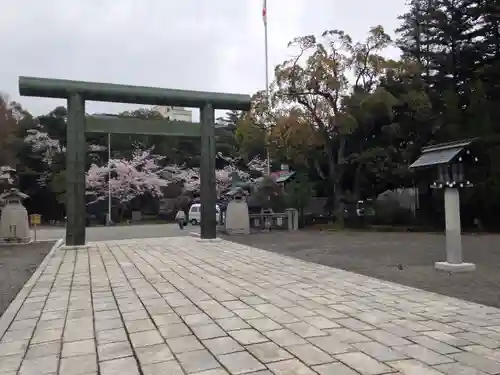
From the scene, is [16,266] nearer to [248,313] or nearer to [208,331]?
[248,313]

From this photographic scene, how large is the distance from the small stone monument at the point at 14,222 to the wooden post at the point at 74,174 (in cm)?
377

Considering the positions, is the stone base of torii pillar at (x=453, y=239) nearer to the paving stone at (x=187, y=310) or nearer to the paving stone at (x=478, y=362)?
the paving stone at (x=478, y=362)

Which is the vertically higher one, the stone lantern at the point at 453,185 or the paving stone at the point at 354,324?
the stone lantern at the point at 453,185

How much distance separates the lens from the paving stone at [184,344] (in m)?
3.86

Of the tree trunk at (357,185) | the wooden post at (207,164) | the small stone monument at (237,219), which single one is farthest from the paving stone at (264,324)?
the tree trunk at (357,185)

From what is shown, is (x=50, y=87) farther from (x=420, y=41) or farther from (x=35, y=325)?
(x=420, y=41)

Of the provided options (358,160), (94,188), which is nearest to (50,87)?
(358,160)

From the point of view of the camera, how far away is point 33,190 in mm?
35500

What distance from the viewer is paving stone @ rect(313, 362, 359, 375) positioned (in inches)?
129

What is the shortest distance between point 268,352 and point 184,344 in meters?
0.77

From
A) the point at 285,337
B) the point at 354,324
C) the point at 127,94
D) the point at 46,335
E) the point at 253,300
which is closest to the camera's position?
the point at 285,337

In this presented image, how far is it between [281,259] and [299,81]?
11294 millimetres

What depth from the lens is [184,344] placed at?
3994mm

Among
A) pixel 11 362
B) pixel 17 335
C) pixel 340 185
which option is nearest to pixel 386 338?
pixel 11 362
